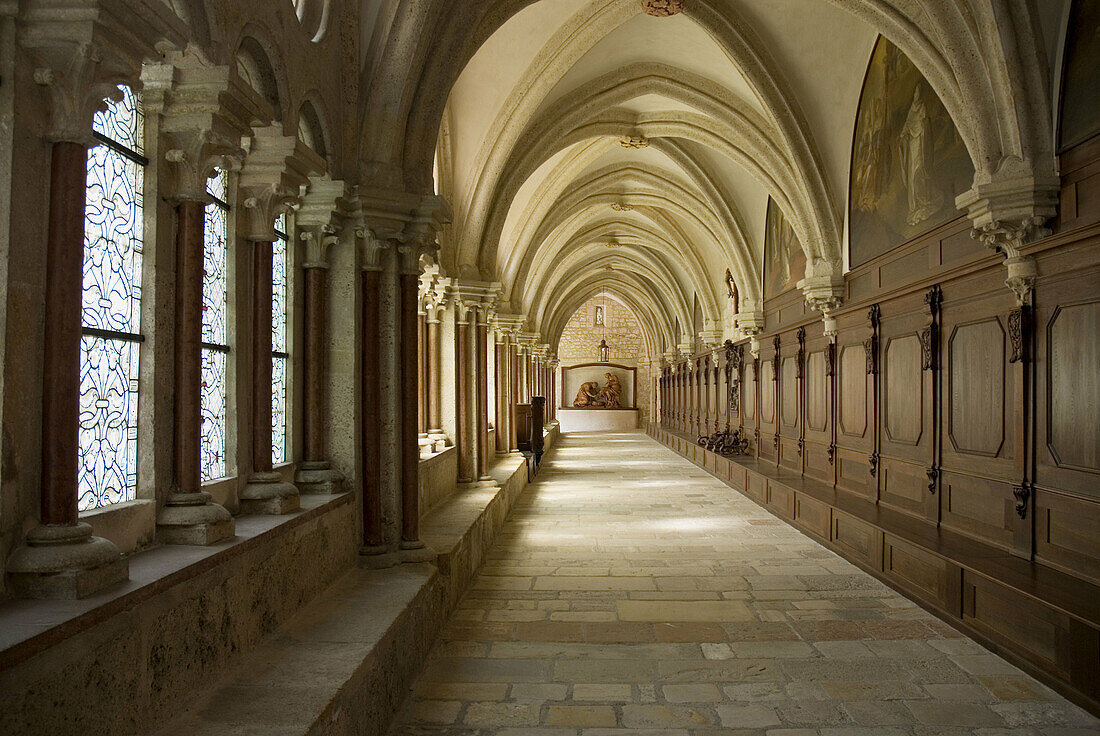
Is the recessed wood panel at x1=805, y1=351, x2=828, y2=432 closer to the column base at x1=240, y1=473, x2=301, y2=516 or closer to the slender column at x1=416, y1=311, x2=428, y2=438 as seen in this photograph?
the slender column at x1=416, y1=311, x2=428, y2=438

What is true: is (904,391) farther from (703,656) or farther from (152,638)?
(152,638)

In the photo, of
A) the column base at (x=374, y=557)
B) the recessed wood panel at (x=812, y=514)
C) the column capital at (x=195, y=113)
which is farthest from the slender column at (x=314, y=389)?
the recessed wood panel at (x=812, y=514)

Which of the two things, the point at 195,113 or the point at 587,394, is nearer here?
the point at 195,113

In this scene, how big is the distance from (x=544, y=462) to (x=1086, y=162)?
14.2 meters

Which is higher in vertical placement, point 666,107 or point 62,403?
point 666,107

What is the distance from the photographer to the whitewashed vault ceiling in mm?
5402

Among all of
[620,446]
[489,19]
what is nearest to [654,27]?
[489,19]

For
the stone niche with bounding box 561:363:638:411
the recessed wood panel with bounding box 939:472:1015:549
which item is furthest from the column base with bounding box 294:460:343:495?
the stone niche with bounding box 561:363:638:411

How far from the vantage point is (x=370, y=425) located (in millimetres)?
5074

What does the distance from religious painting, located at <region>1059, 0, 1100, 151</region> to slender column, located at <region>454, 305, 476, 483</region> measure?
6.87 metres

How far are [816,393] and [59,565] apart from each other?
9.96 metres

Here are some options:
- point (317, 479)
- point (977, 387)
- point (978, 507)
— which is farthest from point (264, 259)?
point (978, 507)

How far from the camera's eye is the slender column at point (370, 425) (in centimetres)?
505

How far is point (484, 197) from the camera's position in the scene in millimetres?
9758
